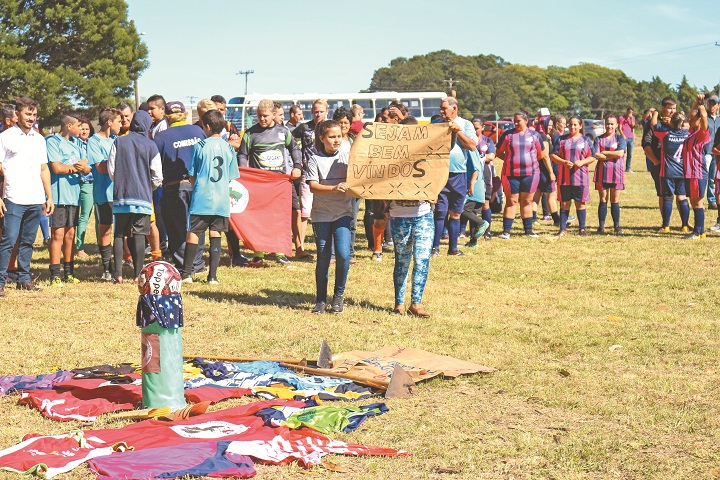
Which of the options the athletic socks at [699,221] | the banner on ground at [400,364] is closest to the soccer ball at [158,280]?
the banner on ground at [400,364]

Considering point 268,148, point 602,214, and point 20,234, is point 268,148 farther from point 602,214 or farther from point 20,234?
point 602,214

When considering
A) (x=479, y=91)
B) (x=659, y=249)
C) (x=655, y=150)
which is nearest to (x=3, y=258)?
(x=659, y=249)

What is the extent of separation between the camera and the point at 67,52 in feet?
176

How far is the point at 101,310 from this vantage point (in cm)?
984

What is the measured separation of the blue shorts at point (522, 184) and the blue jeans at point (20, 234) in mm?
8143

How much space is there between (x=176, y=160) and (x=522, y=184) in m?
6.56

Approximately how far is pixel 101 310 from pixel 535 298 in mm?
4831

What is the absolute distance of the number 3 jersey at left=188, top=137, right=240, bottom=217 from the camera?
36.0 ft

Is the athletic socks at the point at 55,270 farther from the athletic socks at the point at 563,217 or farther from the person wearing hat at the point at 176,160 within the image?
the athletic socks at the point at 563,217

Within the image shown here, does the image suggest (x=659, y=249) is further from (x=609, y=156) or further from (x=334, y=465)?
(x=334, y=465)

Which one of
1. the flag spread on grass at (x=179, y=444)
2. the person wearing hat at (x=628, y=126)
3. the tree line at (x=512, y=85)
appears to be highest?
the tree line at (x=512, y=85)

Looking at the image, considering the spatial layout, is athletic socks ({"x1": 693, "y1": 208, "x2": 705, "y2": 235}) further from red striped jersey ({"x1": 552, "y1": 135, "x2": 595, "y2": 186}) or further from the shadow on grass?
the shadow on grass

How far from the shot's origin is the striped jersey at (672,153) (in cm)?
1616

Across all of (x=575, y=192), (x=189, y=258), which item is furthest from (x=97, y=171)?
(x=575, y=192)
